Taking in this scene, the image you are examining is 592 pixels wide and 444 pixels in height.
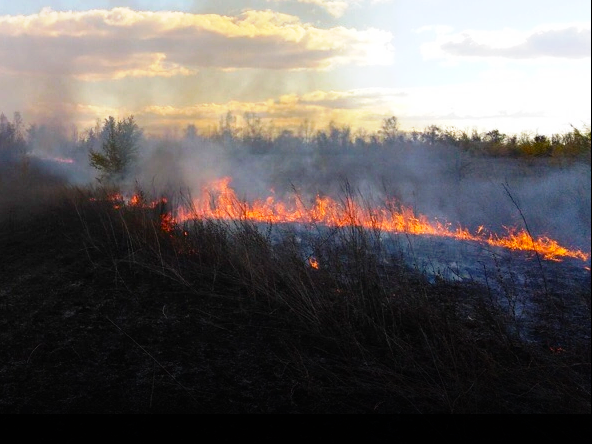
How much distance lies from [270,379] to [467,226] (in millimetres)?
6605

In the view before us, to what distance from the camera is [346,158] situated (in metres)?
11.1

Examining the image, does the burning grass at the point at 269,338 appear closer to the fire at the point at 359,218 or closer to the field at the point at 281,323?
the field at the point at 281,323

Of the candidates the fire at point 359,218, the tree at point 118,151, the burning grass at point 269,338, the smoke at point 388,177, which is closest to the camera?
the burning grass at point 269,338

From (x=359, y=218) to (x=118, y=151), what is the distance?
319 inches

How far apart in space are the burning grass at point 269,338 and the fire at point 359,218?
1.22 metres

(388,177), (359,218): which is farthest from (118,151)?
(359,218)

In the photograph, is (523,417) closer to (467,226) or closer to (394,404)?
(394,404)

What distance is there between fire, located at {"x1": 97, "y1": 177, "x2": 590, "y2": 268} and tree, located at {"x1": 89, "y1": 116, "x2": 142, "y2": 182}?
121 inches

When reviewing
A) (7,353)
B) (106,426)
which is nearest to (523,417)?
(106,426)

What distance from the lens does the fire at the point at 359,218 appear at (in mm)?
7180

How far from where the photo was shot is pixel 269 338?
4.41 m

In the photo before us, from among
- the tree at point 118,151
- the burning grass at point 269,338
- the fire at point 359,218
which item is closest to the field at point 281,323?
the burning grass at point 269,338

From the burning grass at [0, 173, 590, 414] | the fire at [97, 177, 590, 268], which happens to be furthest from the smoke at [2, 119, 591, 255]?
the burning grass at [0, 173, 590, 414]

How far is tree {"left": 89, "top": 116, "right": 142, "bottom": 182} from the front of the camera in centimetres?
1281
